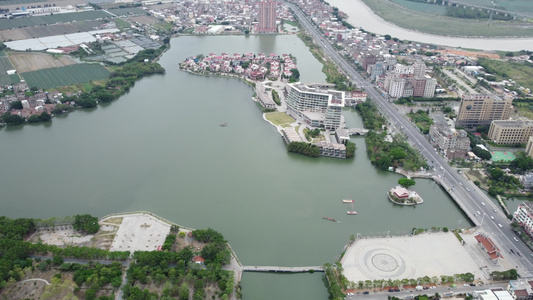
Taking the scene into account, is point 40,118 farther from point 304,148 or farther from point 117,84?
point 304,148

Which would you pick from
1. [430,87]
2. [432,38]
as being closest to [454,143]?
[430,87]

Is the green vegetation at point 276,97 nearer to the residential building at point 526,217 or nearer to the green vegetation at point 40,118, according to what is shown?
the green vegetation at point 40,118

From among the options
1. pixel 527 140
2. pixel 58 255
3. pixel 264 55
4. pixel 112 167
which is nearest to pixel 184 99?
pixel 112 167

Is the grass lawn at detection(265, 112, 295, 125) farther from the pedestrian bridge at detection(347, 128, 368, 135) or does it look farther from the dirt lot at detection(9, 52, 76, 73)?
the dirt lot at detection(9, 52, 76, 73)

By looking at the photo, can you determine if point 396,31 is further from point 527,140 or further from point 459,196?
point 459,196

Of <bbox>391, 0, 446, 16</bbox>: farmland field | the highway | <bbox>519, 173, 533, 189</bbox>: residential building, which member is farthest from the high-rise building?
<bbox>519, 173, 533, 189</bbox>: residential building

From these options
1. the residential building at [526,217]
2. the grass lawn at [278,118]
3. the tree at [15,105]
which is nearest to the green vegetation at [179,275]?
the residential building at [526,217]
